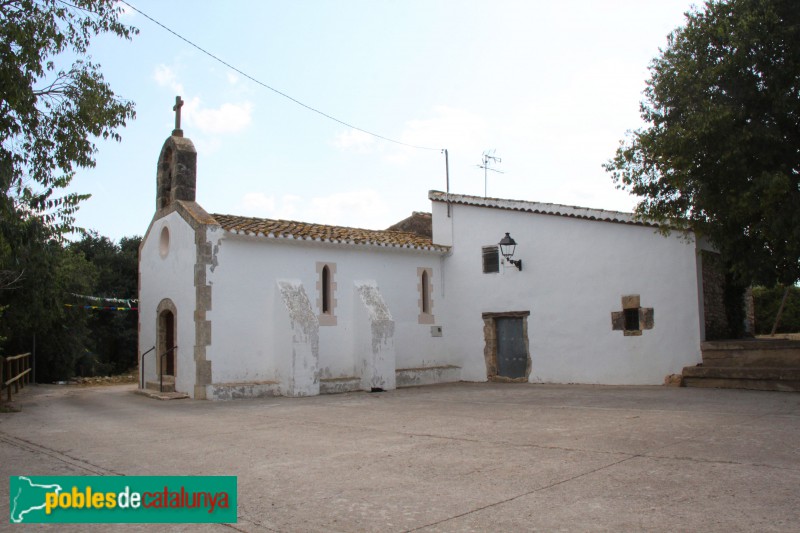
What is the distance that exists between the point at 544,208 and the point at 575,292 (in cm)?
225

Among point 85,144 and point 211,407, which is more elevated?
point 85,144

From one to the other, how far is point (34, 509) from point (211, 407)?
7559mm

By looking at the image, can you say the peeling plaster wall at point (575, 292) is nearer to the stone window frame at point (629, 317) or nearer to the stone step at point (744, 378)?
the stone window frame at point (629, 317)

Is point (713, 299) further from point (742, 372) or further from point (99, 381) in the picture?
point (99, 381)

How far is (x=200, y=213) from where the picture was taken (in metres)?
14.7

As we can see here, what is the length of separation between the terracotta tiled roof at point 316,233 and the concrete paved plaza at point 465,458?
14.6 feet

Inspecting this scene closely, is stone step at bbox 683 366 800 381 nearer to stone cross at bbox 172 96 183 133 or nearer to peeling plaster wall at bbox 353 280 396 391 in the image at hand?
peeling plaster wall at bbox 353 280 396 391

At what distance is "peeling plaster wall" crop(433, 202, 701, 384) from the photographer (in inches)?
550

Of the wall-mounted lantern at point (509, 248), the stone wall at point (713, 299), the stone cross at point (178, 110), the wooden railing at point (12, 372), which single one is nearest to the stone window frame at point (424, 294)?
A: the wall-mounted lantern at point (509, 248)

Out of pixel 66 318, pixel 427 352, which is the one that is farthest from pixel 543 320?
pixel 66 318

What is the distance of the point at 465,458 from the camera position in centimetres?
640

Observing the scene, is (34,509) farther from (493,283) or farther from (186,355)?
(493,283)

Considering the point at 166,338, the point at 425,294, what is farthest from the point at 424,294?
the point at 166,338

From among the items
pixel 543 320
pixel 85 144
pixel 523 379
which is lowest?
pixel 523 379
